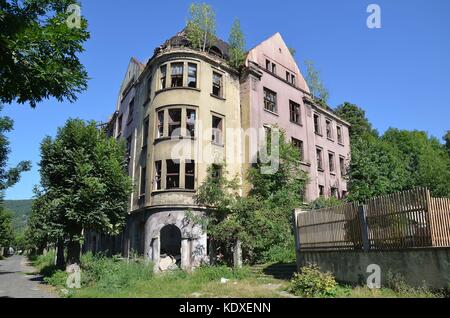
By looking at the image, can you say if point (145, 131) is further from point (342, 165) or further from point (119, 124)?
point (342, 165)

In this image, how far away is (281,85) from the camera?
2892cm

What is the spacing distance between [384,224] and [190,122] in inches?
561

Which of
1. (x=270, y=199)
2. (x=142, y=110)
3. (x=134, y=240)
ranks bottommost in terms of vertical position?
(x=134, y=240)

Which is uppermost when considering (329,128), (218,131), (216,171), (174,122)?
(329,128)

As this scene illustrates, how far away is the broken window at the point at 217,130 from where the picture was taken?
2380cm

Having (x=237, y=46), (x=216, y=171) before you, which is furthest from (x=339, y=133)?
(x=216, y=171)

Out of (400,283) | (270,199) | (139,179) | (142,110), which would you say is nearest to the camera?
(400,283)

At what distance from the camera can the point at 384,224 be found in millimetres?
11492

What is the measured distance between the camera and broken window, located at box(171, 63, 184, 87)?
23625 mm

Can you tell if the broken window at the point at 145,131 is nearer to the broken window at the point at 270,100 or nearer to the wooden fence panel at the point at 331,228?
the broken window at the point at 270,100

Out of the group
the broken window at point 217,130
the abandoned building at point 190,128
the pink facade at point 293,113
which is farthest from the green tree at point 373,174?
the broken window at point 217,130
